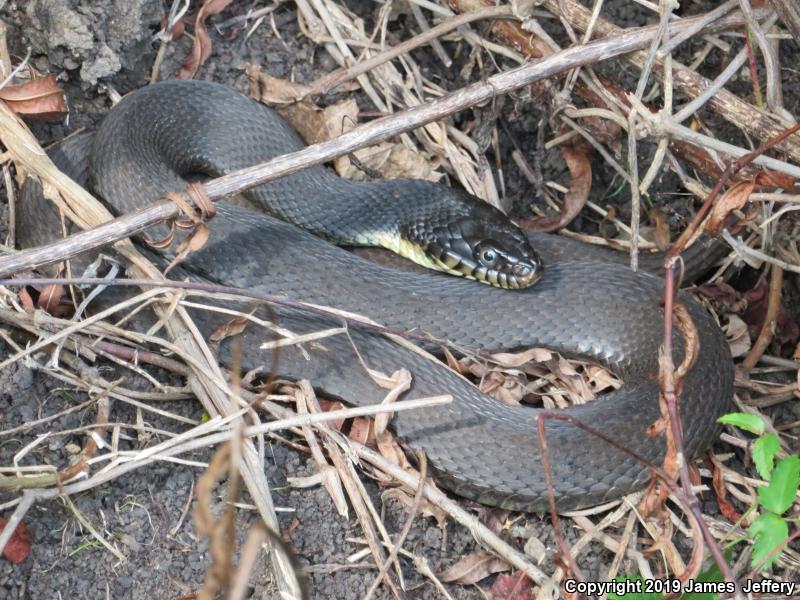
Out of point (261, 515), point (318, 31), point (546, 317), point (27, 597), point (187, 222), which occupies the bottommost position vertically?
A: point (27, 597)

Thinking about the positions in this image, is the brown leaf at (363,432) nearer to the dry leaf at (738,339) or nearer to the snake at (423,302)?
the snake at (423,302)

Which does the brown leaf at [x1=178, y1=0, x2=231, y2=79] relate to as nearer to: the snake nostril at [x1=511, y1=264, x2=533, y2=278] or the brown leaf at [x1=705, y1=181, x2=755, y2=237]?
the snake nostril at [x1=511, y1=264, x2=533, y2=278]

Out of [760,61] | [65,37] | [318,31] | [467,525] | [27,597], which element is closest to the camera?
[27,597]

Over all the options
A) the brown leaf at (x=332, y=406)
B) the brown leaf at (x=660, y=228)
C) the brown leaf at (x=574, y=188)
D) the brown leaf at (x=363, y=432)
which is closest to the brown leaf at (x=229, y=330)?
the brown leaf at (x=332, y=406)

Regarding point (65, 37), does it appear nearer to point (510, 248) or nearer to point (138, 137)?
point (138, 137)

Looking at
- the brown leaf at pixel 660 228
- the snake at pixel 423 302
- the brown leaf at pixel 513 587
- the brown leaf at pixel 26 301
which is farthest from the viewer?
the brown leaf at pixel 660 228

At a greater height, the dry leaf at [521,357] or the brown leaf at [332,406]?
the dry leaf at [521,357]

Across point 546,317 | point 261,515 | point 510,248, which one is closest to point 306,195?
point 510,248

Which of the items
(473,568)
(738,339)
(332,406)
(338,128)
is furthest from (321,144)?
(738,339)
